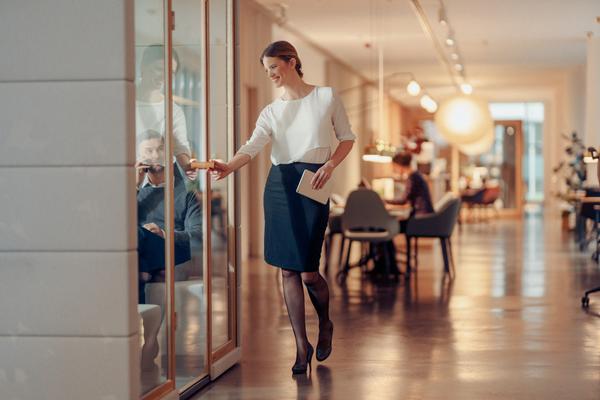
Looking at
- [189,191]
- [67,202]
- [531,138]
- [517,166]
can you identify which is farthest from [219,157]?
[531,138]

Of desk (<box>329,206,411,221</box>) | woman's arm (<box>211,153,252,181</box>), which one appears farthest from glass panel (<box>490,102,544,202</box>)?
woman's arm (<box>211,153,252,181</box>)

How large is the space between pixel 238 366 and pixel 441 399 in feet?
4.27

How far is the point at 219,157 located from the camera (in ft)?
17.8

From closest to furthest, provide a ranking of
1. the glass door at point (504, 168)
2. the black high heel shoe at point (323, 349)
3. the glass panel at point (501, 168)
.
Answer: the black high heel shoe at point (323, 349)
the glass door at point (504, 168)
the glass panel at point (501, 168)

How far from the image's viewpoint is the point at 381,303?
8.44 metres

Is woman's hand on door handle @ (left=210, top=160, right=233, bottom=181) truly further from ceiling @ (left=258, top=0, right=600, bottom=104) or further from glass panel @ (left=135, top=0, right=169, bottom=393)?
ceiling @ (left=258, top=0, right=600, bottom=104)

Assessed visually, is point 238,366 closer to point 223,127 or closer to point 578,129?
point 223,127

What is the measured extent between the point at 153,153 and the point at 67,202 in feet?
1.71

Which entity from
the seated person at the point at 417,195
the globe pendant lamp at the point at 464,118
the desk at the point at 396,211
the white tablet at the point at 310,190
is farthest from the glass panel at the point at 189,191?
the globe pendant lamp at the point at 464,118

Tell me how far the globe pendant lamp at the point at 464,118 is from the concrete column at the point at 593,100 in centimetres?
341

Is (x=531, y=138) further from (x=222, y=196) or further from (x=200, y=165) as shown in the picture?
(x=200, y=165)

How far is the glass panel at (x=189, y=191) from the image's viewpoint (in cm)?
462

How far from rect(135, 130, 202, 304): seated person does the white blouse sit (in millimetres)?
745

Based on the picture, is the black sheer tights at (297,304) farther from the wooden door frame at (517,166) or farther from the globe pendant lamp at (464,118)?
the wooden door frame at (517,166)
